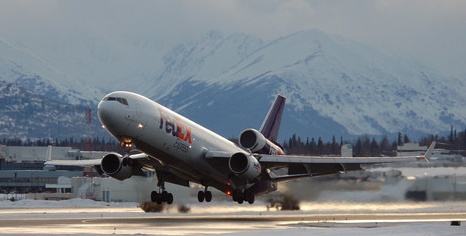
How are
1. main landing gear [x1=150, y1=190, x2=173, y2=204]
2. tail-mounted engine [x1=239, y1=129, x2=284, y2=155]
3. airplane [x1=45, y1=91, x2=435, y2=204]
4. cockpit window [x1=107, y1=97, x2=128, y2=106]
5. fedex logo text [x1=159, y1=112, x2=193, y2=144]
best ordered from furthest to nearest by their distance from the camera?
1. tail-mounted engine [x1=239, y1=129, x2=284, y2=155]
2. main landing gear [x1=150, y1=190, x2=173, y2=204]
3. fedex logo text [x1=159, y1=112, x2=193, y2=144]
4. airplane [x1=45, y1=91, x2=435, y2=204]
5. cockpit window [x1=107, y1=97, x2=128, y2=106]

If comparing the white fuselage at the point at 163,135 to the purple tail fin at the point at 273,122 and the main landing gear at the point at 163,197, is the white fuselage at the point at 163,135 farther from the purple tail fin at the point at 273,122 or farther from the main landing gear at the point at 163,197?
the purple tail fin at the point at 273,122

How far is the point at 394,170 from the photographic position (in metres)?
108

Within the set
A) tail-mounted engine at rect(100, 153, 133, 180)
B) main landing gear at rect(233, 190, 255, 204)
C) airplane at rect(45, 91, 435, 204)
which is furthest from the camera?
main landing gear at rect(233, 190, 255, 204)

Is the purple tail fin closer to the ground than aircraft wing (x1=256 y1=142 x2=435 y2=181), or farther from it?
farther from it

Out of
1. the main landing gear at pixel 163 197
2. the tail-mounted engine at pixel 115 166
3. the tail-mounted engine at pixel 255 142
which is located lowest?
the main landing gear at pixel 163 197

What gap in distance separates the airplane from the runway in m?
3.30

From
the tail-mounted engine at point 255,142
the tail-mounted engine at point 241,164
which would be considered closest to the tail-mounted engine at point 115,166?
the tail-mounted engine at point 241,164

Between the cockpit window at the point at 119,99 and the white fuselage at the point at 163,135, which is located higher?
the cockpit window at the point at 119,99

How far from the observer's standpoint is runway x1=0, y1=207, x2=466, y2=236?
77.1 meters

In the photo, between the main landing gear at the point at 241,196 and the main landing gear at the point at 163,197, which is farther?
the main landing gear at the point at 241,196

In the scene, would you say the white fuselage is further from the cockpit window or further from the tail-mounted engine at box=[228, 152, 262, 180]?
the tail-mounted engine at box=[228, 152, 262, 180]

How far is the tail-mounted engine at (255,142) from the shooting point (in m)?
91.8

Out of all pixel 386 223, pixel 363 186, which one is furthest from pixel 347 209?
pixel 386 223

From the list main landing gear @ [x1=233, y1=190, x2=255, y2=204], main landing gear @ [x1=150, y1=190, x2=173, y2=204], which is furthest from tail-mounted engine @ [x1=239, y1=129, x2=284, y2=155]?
main landing gear @ [x1=150, y1=190, x2=173, y2=204]
